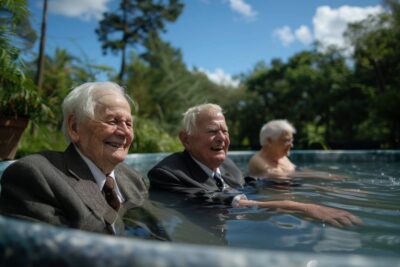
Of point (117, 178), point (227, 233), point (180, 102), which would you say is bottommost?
point (227, 233)

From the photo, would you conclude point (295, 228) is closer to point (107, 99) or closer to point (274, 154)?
point (107, 99)

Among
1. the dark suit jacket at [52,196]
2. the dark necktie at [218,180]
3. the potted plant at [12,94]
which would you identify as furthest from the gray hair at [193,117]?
the potted plant at [12,94]

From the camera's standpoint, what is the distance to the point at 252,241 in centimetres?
181

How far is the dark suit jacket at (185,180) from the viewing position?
8.98ft

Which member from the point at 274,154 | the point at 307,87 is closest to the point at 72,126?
the point at 274,154

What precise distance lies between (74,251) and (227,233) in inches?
54.4

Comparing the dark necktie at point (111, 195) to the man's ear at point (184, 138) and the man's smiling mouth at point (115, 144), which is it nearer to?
the man's smiling mouth at point (115, 144)

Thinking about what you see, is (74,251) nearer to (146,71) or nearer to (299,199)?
(299,199)

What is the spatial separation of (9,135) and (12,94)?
50 cm

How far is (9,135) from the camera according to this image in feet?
14.6

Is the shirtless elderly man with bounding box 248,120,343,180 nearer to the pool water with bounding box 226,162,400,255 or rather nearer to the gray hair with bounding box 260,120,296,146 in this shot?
the gray hair with bounding box 260,120,296,146

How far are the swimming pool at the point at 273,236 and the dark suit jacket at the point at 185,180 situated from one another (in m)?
0.22

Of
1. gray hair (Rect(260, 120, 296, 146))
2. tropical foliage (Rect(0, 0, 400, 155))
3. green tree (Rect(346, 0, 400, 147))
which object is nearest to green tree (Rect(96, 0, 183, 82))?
tropical foliage (Rect(0, 0, 400, 155))

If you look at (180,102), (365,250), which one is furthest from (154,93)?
(365,250)
